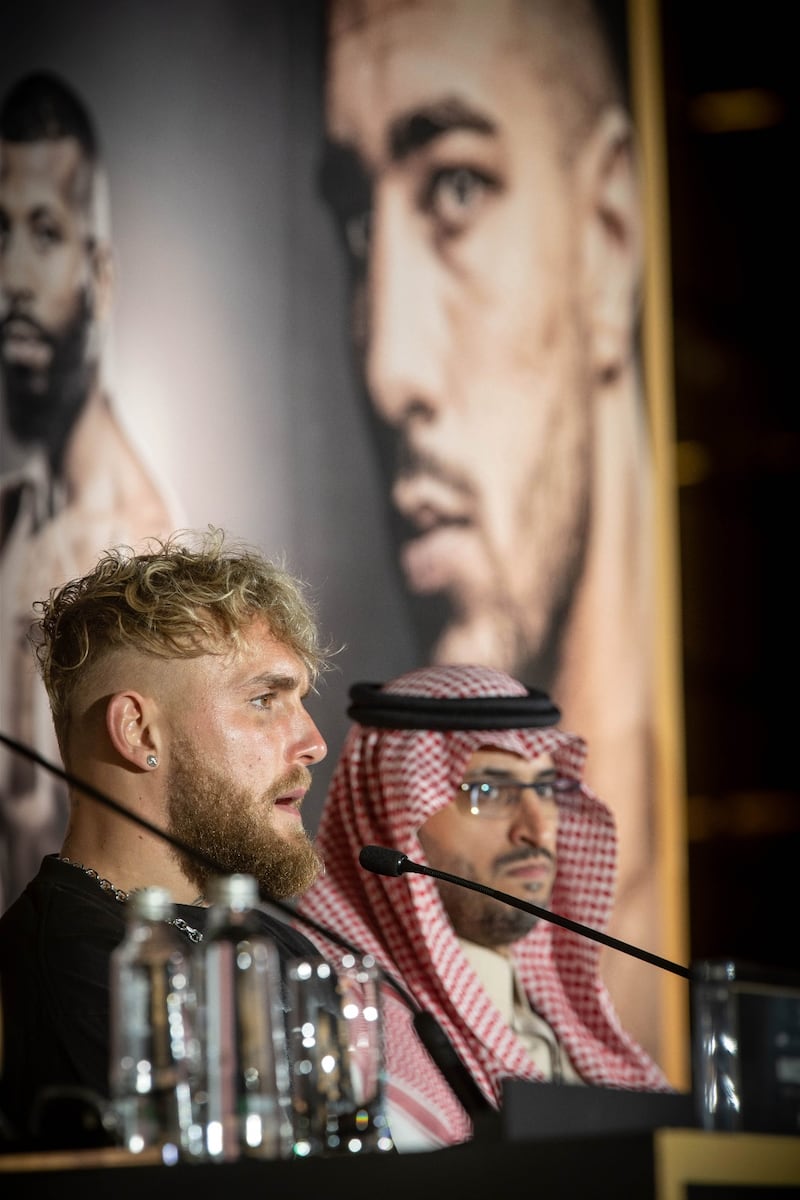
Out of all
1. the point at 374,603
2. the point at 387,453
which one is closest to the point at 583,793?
the point at 374,603

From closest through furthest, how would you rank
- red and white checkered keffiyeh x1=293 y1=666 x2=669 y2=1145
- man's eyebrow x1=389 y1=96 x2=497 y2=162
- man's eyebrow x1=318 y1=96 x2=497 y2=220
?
red and white checkered keffiyeh x1=293 y1=666 x2=669 y2=1145, man's eyebrow x1=318 y1=96 x2=497 y2=220, man's eyebrow x1=389 y1=96 x2=497 y2=162

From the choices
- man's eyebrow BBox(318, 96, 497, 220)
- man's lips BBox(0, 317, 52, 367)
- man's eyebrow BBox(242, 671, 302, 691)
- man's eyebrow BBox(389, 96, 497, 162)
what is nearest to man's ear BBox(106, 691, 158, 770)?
man's eyebrow BBox(242, 671, 302, 691)

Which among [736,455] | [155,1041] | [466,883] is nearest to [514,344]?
[736,455]

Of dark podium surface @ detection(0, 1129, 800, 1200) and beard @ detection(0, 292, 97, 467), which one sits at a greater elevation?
beard @ detection(0, 292, 97, 467)

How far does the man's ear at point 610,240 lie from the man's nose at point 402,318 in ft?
1.65

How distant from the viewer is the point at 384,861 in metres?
2.09

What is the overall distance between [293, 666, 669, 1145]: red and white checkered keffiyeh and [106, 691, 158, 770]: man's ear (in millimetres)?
555

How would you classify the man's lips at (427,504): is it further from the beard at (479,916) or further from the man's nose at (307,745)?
the man's nose at (307,745)

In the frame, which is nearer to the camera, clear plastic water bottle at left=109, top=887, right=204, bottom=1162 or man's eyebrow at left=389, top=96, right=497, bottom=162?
clear plastic water bottle at left=109, top=887, right=204, bottom=1162

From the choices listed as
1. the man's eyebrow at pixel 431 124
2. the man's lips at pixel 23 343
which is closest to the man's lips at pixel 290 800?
the man's lips at pixel 23 343

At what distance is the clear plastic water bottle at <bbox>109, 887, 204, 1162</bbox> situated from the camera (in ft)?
4.45

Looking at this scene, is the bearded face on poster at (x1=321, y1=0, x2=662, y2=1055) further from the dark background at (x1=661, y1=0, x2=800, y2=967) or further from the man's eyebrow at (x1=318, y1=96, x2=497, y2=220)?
the dark background at (x1=661, y1=0, x2=800, y2=967)

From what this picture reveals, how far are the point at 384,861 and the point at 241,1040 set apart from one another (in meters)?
0.72

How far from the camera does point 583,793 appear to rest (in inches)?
131
